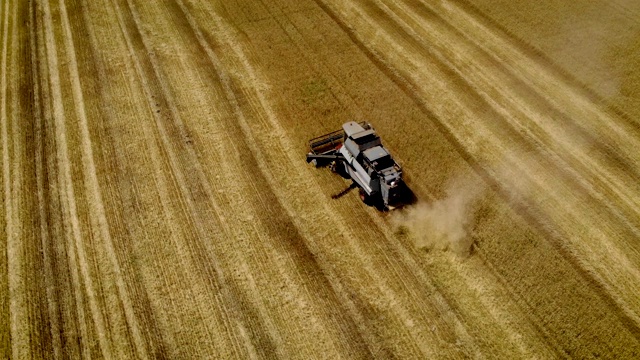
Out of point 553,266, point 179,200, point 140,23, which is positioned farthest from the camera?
point 140,23

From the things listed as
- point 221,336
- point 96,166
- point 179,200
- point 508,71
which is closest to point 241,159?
point 179,200

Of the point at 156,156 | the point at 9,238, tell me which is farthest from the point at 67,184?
the point at 156,156

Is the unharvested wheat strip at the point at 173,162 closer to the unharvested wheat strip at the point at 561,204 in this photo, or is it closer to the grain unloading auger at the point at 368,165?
the grain unloading auger at the point at 368,165

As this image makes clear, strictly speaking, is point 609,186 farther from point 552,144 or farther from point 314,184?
point 314,184

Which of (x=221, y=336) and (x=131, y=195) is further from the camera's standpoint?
(x=131, y=195)

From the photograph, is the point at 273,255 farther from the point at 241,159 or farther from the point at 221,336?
the point at 241,159

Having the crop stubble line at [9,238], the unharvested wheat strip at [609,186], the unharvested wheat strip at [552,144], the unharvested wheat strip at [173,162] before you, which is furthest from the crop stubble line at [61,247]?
the unharvested wheat strip at [552,144]
